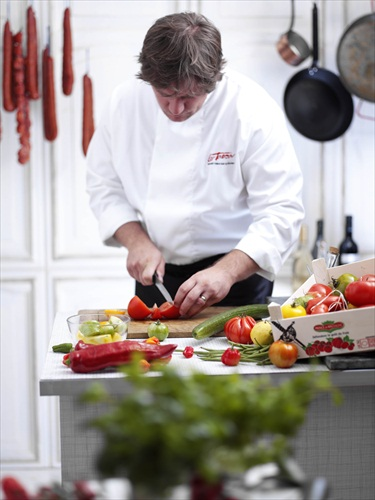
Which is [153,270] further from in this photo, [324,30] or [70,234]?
[324,30]

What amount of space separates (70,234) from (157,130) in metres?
1.05

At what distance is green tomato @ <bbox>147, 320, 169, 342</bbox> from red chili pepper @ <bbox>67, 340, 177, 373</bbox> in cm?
23

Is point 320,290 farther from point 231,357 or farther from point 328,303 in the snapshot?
point 231,357

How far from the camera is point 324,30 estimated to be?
12.0 ft

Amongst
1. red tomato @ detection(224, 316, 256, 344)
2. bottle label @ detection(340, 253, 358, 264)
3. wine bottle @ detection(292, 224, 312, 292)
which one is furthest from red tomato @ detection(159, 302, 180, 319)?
bottle label @ detection(340, 253, 358, 264)

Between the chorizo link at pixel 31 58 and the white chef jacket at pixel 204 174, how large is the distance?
73 cm

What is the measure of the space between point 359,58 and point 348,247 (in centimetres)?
79

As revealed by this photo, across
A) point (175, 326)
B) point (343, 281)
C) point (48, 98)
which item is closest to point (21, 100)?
point (48, 98)

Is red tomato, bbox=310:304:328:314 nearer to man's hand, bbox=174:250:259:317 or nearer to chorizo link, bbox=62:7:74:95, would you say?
man's hand, bbox=174:250:259:317

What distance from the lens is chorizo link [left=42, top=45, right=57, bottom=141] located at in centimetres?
354

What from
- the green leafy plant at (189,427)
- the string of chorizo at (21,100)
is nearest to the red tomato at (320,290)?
the green leafy plant at (189,427)

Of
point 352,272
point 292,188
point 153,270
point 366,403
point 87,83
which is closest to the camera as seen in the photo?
point 366,403

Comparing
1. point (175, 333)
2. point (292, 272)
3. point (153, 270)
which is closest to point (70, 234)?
point (292, 272)

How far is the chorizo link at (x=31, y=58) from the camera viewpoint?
11.4ft
